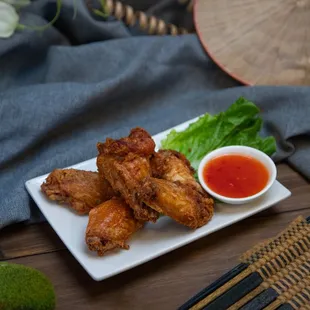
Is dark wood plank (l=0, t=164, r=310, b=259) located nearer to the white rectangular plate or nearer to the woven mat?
the white rectangular plate

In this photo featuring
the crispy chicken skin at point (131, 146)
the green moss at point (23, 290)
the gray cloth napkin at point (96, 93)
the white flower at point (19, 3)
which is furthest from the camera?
the white flower at point (19, 3)

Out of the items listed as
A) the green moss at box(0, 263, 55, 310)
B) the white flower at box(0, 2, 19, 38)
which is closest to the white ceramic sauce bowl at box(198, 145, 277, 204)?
the green moss at box(0, 263, 55, 310)

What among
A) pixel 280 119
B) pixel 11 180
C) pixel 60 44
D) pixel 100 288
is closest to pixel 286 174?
pixel 280 119

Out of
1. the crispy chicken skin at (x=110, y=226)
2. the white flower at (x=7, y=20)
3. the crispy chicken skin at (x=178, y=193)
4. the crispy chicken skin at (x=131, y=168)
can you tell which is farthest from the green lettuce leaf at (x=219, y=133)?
the white flower at (x=7, y=20)

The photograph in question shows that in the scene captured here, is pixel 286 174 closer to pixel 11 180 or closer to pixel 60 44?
pixel 11 180

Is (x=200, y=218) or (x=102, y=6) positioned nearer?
(x=200, y=218)

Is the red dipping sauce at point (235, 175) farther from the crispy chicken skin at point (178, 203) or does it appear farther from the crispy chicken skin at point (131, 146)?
the crispy chicken skin at point (131, 146)

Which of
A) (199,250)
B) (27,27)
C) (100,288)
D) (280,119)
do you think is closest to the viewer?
(100,288)
